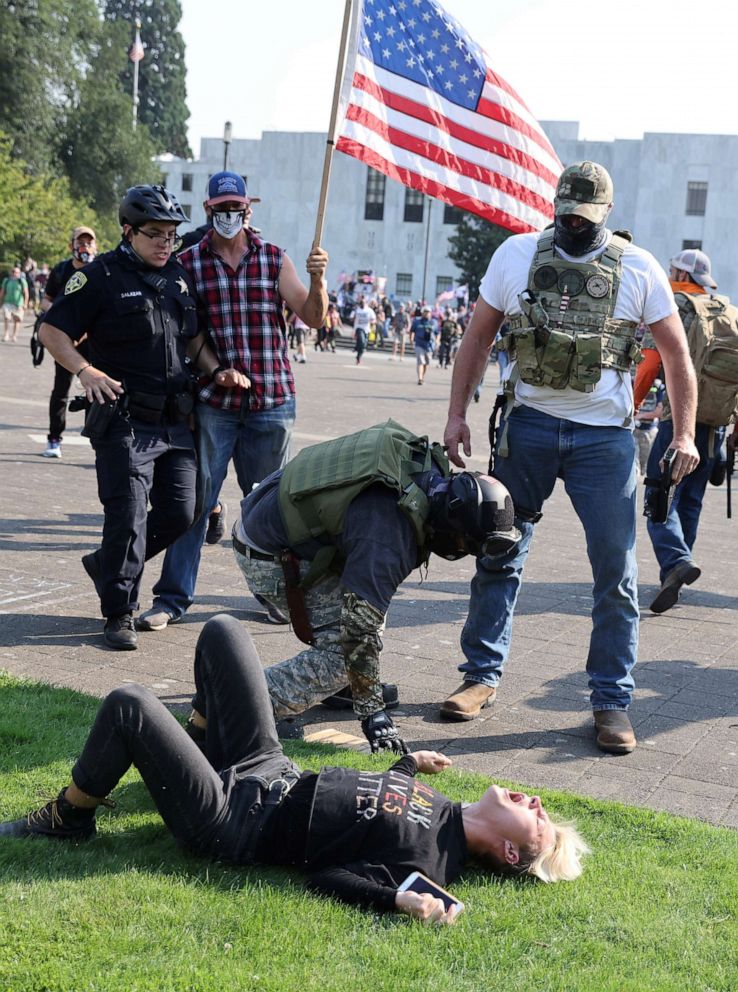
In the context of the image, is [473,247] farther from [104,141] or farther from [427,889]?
[427,889]

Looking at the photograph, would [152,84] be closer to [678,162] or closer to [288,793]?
[678,162]

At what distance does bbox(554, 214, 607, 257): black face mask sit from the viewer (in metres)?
4.83

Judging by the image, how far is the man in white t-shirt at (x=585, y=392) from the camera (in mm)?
4855

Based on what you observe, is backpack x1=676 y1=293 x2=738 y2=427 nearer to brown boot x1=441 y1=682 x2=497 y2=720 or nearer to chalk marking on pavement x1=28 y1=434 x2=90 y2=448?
brown boot x1=441 y1=682 x2=497 y2=720

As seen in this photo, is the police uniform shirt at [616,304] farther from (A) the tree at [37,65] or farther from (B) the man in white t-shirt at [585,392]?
(A) the tree at [37,65]

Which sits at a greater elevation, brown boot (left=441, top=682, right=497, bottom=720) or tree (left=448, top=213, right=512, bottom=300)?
tree (left=448, top=213, right=512, bottom=300)

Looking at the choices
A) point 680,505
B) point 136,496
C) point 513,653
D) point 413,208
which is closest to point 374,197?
point 413,208

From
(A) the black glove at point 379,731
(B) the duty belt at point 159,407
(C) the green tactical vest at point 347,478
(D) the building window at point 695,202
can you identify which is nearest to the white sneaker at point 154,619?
(B) the duty belt at point 159,407

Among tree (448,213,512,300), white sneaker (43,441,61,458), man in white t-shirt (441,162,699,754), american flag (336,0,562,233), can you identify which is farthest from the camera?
tree (448,213,512,300)

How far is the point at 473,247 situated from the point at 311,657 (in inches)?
2502

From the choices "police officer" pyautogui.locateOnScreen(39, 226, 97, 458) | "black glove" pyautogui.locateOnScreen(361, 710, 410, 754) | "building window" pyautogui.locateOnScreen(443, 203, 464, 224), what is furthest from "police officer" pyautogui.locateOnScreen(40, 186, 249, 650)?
"building window" pyautogui.locateOnScreen(443, 203, 464, 224)

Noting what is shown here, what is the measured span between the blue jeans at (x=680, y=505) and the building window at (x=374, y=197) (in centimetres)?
6938

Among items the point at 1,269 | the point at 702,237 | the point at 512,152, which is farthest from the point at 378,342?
the point at 512,152

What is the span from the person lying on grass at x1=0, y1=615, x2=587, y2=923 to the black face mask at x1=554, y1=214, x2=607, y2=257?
7.43 feet
